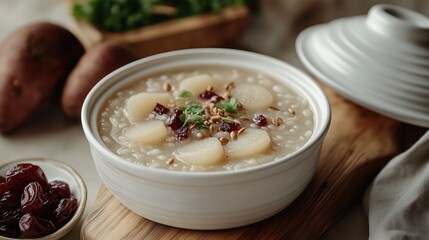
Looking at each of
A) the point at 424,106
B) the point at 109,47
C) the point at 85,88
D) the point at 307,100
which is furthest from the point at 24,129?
the point at 424,106

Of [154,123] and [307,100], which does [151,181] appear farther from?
[307,100]

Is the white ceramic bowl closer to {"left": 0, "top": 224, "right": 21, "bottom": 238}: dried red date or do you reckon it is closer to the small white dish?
the small white dish

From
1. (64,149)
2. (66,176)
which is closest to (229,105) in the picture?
(66,176)

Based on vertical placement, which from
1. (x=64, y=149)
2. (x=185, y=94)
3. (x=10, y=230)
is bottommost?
(x=64, y=149)

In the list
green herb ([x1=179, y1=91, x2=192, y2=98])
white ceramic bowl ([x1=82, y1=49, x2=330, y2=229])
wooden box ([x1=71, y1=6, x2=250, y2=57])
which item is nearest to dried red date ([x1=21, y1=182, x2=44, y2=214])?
white ceramic bowl ([x1=82, y1=49, x2=330, y2=229])

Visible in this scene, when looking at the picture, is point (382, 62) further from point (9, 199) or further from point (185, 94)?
point (9, 199)

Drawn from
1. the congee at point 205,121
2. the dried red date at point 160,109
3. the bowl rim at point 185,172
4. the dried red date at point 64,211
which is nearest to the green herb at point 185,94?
the congee at point 205,121
